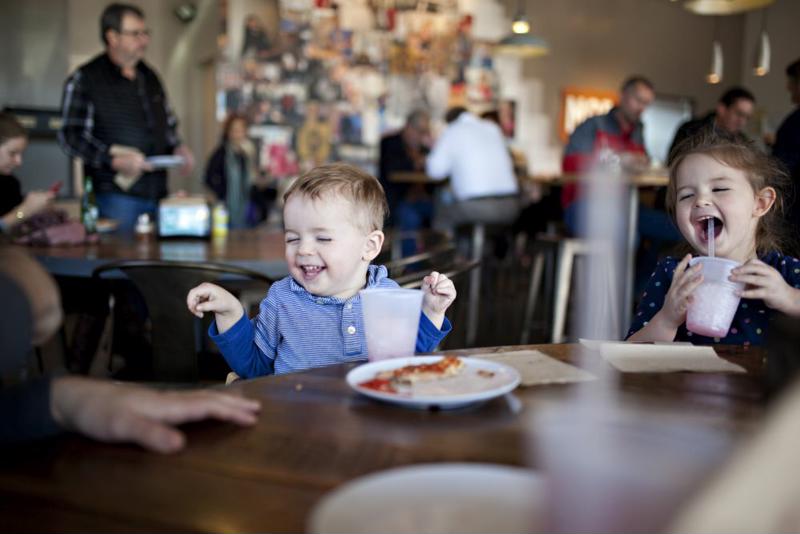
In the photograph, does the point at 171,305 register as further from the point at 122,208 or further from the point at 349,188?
the point at 122,208

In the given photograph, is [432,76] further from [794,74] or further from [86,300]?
[86,300]

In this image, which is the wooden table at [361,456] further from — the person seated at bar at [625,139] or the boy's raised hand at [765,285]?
the person seated at bar at [625,139]

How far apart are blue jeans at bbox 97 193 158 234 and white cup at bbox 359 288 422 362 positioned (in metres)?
2.55

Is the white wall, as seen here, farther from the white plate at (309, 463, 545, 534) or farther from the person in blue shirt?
the white plate at (309, 463, 545, 534)

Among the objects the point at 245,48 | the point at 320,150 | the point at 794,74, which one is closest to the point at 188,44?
the point at 245,48

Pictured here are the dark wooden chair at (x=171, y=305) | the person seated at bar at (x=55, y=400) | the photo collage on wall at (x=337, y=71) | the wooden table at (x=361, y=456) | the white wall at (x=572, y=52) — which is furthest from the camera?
the white wall at (x=572, y=52)

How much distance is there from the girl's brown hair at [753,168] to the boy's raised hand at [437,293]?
0.64 metres

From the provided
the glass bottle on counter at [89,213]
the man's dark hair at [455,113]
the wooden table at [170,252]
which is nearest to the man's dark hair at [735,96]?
the man's dark hair at [455,113]

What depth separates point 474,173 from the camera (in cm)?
500

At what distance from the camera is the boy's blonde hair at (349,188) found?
4.76ft

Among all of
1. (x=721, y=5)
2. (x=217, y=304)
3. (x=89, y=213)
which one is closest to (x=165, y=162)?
(x=89, y=213)

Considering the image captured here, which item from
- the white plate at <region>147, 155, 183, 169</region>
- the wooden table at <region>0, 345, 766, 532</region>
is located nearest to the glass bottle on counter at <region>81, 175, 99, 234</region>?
the white plate at <region>147, 155, 183, 169</region>

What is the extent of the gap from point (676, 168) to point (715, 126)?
0.54ft

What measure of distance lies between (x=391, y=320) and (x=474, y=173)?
4090mm
